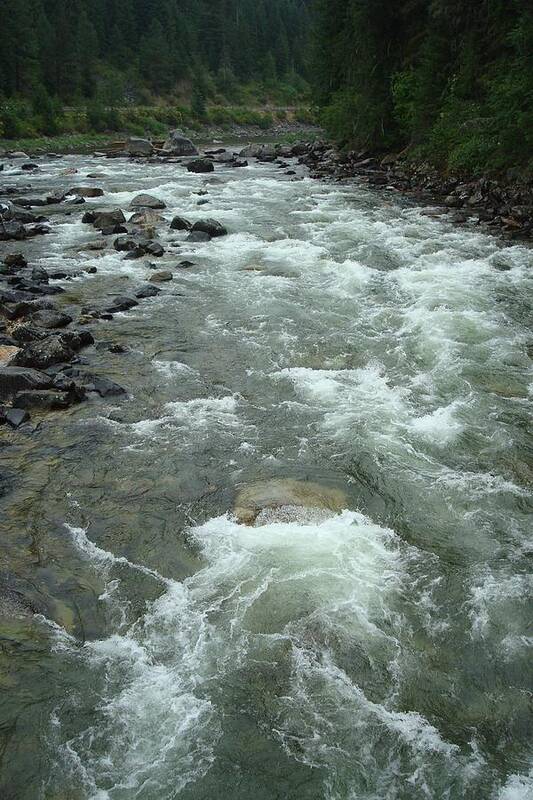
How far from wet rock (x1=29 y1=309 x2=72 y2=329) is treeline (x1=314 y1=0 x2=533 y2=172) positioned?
16.5 metres

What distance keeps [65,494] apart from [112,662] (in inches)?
110

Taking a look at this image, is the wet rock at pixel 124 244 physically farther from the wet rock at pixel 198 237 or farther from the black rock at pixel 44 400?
the black rock at pixel 44 400

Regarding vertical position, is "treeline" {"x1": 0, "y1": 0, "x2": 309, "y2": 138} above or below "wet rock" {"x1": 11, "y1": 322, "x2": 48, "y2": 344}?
above

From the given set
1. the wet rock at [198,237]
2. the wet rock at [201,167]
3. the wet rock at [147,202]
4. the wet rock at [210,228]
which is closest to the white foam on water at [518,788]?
the wet rock at [198,237]

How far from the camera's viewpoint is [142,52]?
86375 millimetres

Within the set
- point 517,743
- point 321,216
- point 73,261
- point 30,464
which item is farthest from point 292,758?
point 321,216

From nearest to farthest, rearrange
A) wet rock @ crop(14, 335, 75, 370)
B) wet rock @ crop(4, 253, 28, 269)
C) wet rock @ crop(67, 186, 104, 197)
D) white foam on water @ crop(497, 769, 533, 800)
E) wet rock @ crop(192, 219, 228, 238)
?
white foam on water @ crop(497, 769, 533, 800), wet rock @ crop(14, 335, 75, 370), wet rock @ crop(4, 253, 28, 269), wet rock @ crop(192, 219, 228, 238), wet rock @ crop(67, 186, 104, 197)

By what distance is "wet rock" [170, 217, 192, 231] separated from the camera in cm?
2141

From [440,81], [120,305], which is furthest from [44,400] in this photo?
[440,81]

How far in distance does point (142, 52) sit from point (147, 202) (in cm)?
7564

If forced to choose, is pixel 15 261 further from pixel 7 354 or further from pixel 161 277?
pixel 7 354

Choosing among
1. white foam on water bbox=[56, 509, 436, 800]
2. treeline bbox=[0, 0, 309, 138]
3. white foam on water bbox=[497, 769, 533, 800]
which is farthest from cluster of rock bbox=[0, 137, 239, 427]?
treeline bbox=[0, 0, 309, 138]

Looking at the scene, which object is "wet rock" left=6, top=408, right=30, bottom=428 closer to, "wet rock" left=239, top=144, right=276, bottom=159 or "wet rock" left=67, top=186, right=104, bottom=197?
"wet rock" left=67, top=186, right=104, bottom=197

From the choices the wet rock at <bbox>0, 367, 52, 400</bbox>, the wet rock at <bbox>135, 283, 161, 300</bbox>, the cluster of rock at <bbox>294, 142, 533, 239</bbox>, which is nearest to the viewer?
the wet rock at <bbox>0, 367, 52, 400</bbox>
